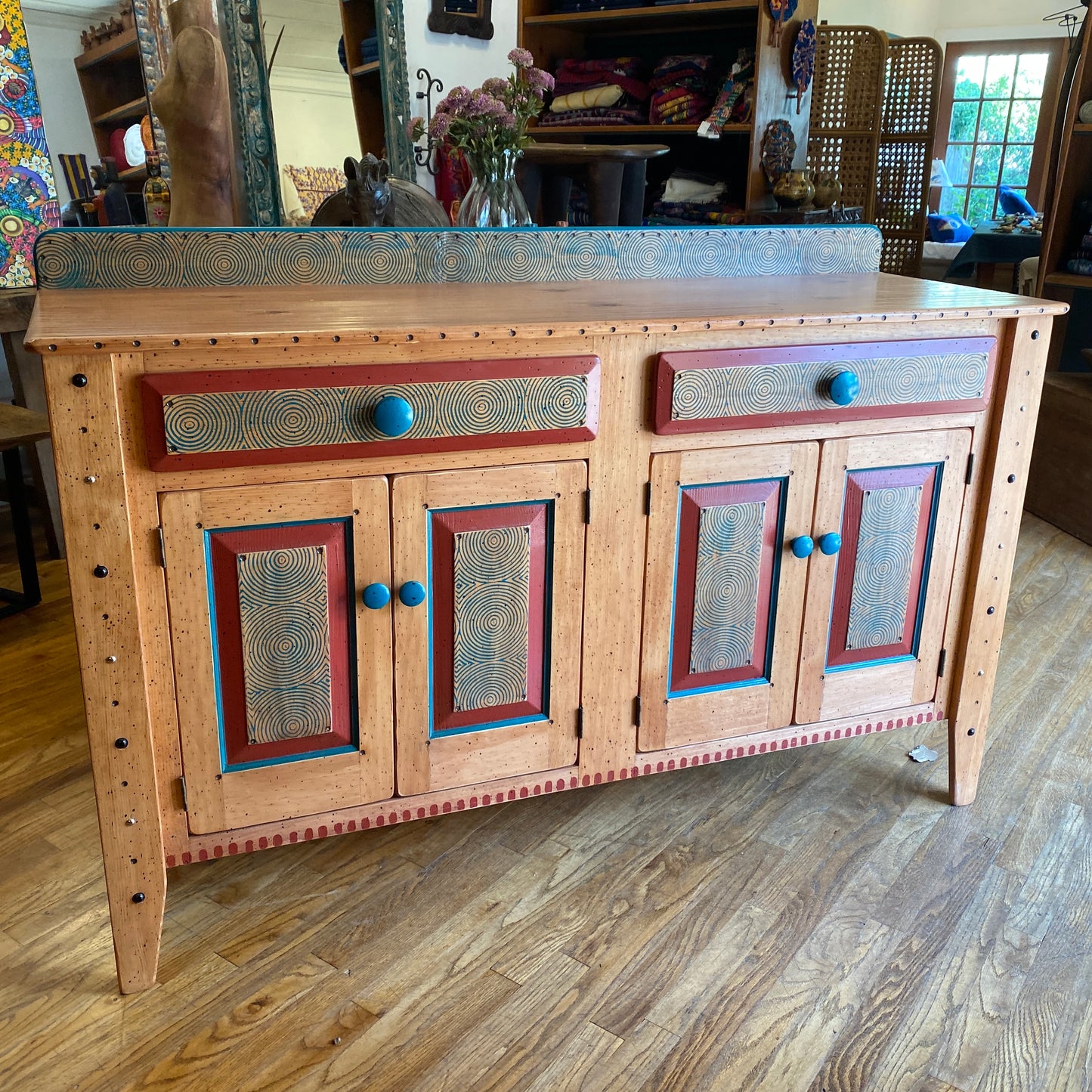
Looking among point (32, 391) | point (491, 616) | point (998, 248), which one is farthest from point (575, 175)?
point (998, 248)

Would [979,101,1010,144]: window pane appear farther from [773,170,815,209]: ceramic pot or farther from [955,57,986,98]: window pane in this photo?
[773,170,815,209]: ceramic pot

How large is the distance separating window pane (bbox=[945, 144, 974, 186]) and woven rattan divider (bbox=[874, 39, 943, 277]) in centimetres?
419

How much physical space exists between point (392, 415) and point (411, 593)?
0.26 meters

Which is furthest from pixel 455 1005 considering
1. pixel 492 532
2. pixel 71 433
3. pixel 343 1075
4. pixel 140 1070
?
pixel 71 433

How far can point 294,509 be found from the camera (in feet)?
4.40

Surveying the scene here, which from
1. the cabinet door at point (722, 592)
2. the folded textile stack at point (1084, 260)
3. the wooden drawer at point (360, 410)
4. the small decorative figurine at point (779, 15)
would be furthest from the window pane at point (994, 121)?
the wooden drawer at point (360, 410)

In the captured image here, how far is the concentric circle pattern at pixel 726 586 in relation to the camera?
159cm

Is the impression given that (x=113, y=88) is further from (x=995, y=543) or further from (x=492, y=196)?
(x=995, y=543)

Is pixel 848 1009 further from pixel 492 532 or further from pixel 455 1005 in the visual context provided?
pixel 492 532

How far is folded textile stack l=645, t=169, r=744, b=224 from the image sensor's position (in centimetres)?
306

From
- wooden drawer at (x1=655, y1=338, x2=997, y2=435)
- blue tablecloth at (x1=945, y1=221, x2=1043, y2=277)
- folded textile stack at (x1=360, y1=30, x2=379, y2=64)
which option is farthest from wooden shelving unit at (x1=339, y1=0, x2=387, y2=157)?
blue tablecloth at (x1=945, y1=221, x2=1043, y2=277)

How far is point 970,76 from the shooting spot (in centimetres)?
868

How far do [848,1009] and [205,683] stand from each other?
97 cm

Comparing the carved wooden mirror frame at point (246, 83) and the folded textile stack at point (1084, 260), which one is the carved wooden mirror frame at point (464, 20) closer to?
the carved wooden mirror frame at point (246, 83)
